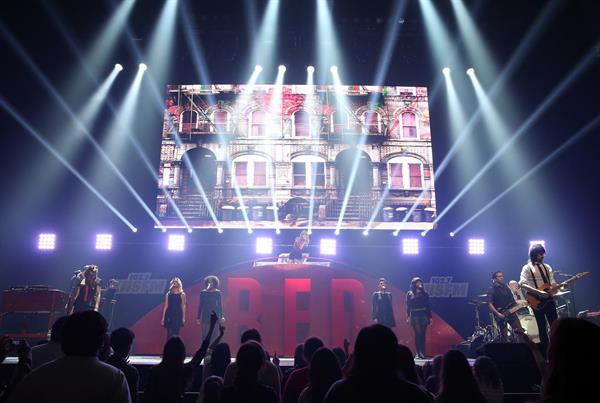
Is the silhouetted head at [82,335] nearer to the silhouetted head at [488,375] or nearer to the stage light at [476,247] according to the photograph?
the silhouetted head at [488,375]

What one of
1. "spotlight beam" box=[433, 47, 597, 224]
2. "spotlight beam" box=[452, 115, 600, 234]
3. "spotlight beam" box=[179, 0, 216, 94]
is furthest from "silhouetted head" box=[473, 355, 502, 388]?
"spotlight beam" box=[179, 0, 216, 94]

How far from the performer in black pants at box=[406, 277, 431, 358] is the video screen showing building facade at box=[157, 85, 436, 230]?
2.44 meters

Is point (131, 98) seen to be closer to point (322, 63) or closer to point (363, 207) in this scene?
point (322, 63)

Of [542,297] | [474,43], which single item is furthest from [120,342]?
[474,43]

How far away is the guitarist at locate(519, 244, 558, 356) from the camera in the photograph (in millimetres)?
7188

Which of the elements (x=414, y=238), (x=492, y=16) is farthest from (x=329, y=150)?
(x=492, y=16)

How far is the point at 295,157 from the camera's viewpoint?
43.7 ft

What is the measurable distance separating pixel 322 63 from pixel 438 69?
337cm

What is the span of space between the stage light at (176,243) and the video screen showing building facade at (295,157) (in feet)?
1.27

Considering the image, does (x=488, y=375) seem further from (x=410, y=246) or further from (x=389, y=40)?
(x=389, y=40)

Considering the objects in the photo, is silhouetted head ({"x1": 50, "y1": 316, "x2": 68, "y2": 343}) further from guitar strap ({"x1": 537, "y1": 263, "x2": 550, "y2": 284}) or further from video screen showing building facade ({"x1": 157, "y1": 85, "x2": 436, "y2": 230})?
video screen showing building facade ({"x1": 157, "y1": 85, "x2": 436, "y2": 230})

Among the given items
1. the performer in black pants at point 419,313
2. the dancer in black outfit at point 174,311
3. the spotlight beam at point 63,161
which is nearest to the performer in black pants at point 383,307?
the performer in black pants at point 419,313

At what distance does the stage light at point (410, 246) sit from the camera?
1292cm

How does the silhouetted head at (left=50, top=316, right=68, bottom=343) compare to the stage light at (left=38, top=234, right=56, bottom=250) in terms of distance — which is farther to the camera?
the stage light at (left=38, top=234, right=56, bottom=250)
